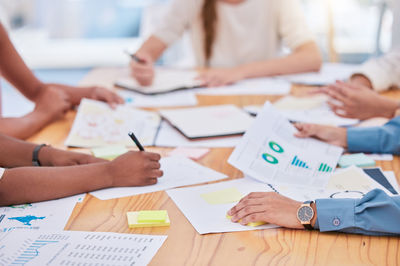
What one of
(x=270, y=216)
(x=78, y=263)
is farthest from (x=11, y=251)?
(x=270, y=216)

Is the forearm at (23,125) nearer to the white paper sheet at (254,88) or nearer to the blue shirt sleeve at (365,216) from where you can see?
the white paper sheet at (254,88)

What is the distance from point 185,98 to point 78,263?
103cm

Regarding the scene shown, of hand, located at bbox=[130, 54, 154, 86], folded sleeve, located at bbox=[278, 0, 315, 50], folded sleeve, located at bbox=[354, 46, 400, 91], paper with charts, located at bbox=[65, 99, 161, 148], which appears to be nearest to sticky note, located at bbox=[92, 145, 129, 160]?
paper with charts, located at bbox=[65, 99, 161, 148]

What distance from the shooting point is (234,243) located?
2.59 feet

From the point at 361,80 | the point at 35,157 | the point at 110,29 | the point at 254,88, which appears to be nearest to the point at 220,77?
the point at 254,88

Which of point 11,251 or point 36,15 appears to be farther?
point 36,15

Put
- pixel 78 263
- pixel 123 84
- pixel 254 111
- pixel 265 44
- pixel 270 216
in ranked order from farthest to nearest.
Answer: pixel 265 44 → pixel 123 84 → pixel 254 111 → pixel 270 216 → pixel 78 263

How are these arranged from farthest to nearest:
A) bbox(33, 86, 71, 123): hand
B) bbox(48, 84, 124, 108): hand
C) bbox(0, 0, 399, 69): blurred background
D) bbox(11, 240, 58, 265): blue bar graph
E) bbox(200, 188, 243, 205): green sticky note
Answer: bbox(0, 0, 399, 69): blurred background → bbox(48, 84, 124, 108): hand → bbox(33, 86, 71, 123): hand → bbox(200, 188, 243, 205): green sticky note → bbox(11, 240, 58, 265): blue bar graph

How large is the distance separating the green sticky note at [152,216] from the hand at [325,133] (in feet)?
1.63

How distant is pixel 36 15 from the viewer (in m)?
5.33

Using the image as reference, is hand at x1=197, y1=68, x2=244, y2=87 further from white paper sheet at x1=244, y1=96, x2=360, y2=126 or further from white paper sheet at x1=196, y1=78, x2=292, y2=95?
white paper sheet at x1=244, y1=96, x2=360, y2=126

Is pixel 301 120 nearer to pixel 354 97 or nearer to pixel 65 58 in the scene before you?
pixel 354 97

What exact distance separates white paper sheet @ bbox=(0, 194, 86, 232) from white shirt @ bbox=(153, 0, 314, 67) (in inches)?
52.8

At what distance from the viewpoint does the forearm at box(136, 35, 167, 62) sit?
6.93ft
